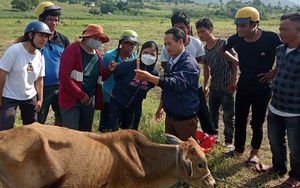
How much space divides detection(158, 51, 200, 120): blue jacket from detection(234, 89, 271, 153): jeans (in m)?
1.17

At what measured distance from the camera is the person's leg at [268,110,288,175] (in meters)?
5.88

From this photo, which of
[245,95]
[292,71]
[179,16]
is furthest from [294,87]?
[179,16]

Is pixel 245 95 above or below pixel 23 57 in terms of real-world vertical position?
below

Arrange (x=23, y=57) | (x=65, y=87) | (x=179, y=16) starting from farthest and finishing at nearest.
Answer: (x=179, y=16)
(x=65, y=87)
(x=23, y=57)

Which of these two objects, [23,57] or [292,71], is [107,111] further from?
[292,71]

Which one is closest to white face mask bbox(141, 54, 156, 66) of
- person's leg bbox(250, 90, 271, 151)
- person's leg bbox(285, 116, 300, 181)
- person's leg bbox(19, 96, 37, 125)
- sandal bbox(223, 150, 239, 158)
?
person's leg bbox(19, 96, 37, 125)

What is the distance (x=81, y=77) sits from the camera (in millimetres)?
5734

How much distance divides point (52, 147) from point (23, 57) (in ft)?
5.78

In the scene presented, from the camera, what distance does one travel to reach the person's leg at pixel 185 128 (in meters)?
5.76

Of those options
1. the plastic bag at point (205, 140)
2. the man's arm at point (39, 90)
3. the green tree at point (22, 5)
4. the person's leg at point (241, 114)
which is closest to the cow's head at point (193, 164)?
the plastic bag at point (205, 140)

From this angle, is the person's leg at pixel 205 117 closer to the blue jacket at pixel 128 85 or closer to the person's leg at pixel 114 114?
the blue jacket at pixel 128 85

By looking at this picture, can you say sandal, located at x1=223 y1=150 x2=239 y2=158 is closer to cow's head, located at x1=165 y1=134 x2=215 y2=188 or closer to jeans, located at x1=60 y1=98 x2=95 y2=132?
cow's head, located at x1=165 y1=134 x2=215 y2=188

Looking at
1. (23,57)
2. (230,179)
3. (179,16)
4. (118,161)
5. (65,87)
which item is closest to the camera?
(118,161)

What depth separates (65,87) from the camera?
5.66 metres
